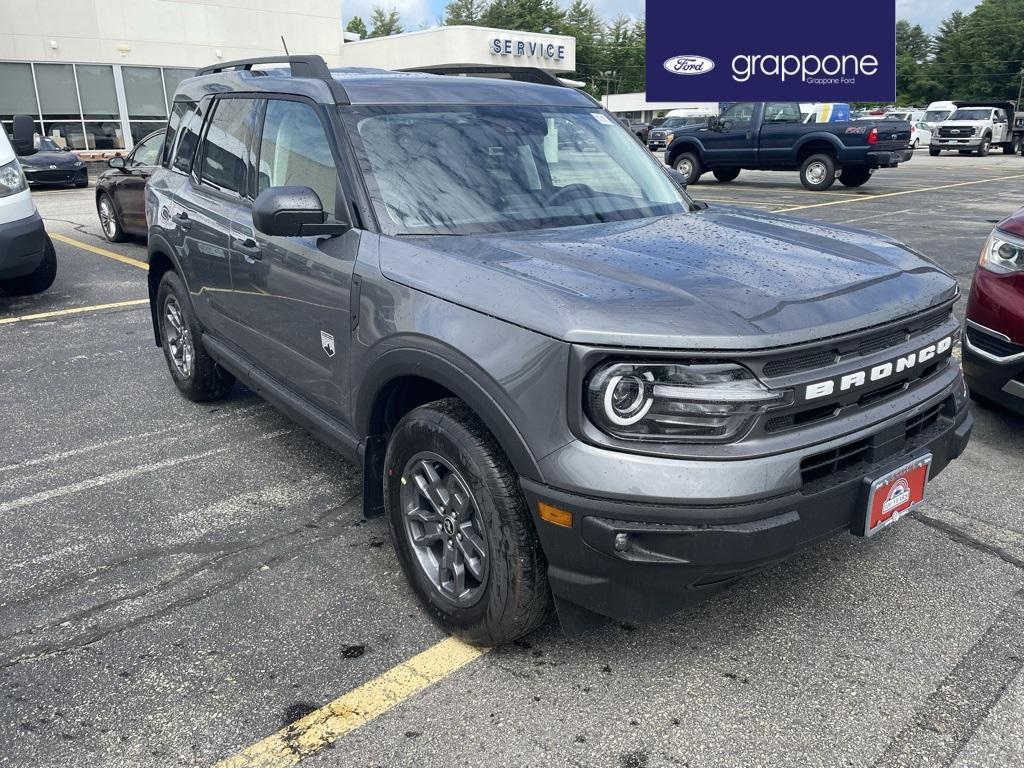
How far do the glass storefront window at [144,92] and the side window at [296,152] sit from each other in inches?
1211

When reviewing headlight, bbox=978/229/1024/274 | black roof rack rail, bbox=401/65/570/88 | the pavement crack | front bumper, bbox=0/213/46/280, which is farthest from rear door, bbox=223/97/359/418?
front bumper, bbox=0/213/46/280

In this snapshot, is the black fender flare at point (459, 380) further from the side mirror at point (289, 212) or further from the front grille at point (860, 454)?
the front grille at point (860, 454)

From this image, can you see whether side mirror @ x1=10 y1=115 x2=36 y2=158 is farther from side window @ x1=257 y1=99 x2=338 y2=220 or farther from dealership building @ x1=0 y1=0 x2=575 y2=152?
dealership building @ x1=0 y1=0 x2=575 y2=152

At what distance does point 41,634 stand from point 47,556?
599 mm

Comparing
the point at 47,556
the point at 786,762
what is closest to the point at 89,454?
the point at 47,556

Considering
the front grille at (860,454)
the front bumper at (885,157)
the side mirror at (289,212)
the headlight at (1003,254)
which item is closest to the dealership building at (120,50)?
the front bumper at (885,157)

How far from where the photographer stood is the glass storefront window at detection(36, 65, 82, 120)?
29.2m

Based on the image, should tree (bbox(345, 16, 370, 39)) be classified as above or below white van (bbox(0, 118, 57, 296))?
above

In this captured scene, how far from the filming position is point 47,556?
3.41 m

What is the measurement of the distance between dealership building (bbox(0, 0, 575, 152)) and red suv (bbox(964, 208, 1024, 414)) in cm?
2581

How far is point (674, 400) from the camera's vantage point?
7.40 feet

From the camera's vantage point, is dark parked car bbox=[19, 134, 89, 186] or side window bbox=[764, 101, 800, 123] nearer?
side window bbox=[764, 101, 800, 123]

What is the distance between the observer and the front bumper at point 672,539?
2.21m

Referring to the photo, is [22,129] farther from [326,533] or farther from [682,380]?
[682,380]
